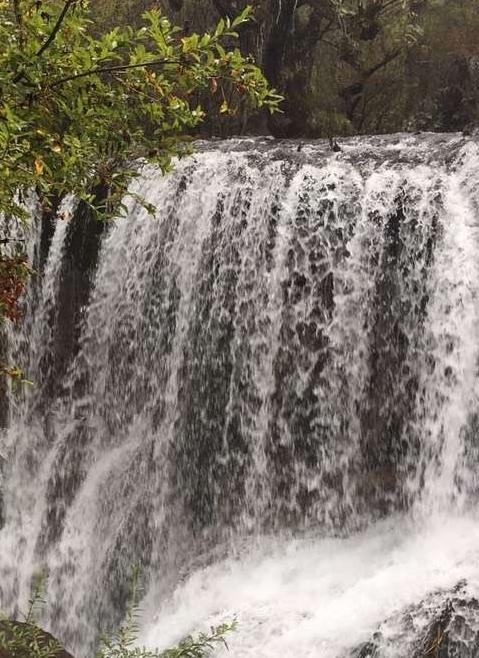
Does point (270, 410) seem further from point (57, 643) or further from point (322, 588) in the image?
point (57, 643)

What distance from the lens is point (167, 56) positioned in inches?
125

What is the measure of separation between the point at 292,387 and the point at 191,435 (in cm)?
140

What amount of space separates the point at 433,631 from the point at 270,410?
3.10 meters

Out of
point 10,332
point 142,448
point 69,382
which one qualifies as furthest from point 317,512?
point 10,332

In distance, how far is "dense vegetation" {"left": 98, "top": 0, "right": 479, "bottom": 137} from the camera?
37.9 feet

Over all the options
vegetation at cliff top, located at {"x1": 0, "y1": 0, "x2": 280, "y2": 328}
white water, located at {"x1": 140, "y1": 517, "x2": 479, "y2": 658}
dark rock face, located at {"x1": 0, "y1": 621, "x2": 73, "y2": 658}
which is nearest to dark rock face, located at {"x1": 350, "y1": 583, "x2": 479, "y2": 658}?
white water, located at {"x1": 140, "y1": 517, "x2": 479, "y2": 658}

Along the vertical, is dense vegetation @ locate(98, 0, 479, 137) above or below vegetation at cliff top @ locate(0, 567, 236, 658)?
above

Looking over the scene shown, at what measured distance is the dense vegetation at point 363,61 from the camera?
37.9 feet

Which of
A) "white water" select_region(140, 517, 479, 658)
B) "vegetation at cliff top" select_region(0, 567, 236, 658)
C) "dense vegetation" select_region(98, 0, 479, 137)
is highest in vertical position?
"dense vegetation" select_region(98, 0, 479, 137)

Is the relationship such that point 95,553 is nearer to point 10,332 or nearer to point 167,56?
point 10,332

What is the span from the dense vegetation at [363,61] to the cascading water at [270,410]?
2986mm

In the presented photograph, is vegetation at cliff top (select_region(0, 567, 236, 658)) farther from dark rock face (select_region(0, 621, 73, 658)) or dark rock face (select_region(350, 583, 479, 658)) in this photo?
dark rock face (select_region(350, 583, 479, 658))

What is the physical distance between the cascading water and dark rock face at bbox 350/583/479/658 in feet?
0.82

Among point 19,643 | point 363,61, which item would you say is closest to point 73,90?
point 19,643
